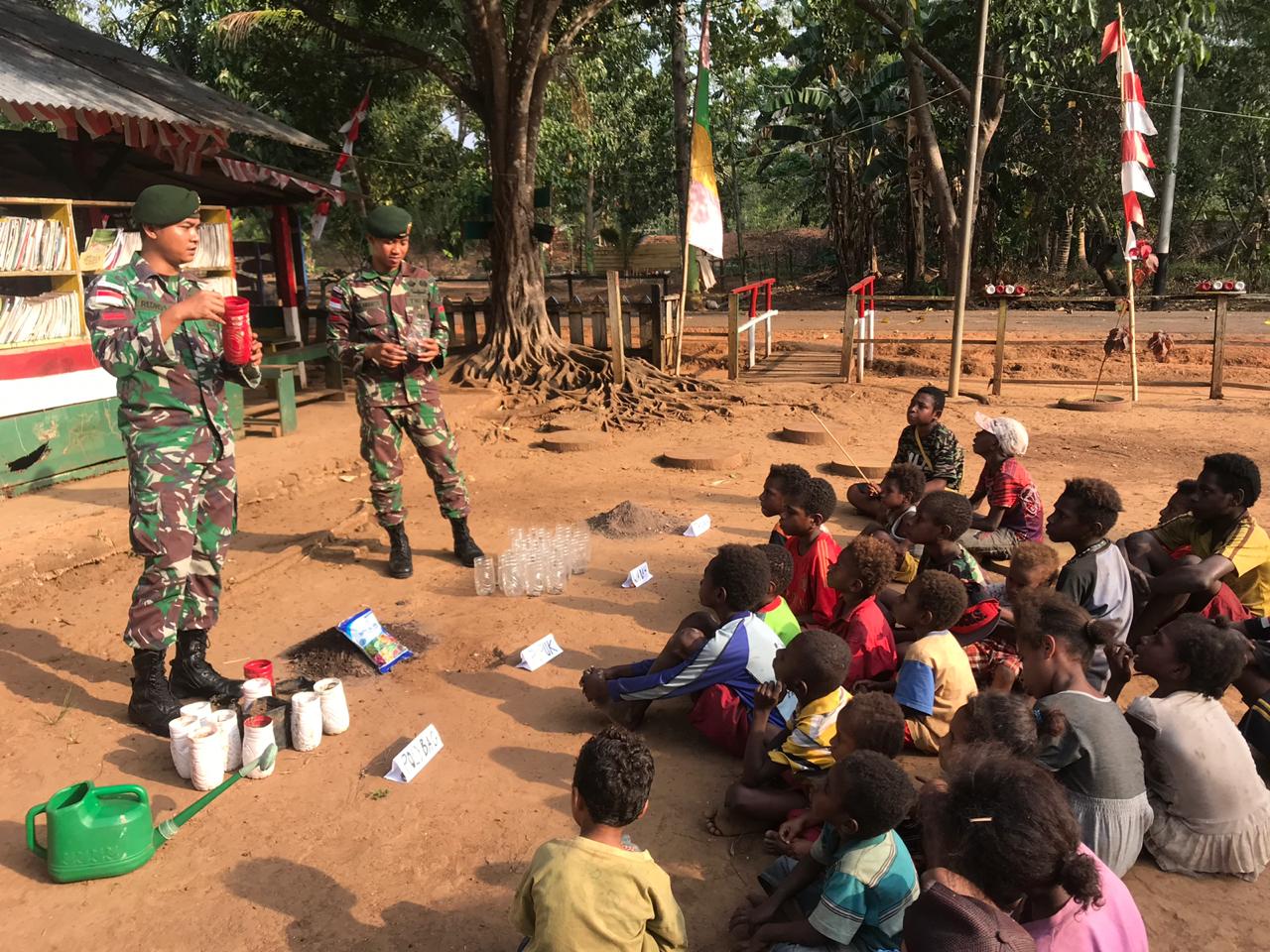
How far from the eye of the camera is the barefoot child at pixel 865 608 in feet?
12.3

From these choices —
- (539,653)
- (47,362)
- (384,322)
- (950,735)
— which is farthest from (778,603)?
(47,362)

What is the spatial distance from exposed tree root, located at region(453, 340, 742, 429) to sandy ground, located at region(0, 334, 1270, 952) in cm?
227

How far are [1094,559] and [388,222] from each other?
4.01 meters

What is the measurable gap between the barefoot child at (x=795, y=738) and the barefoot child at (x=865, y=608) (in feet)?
1.85

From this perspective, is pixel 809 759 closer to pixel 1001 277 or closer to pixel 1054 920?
pixel 1054 920

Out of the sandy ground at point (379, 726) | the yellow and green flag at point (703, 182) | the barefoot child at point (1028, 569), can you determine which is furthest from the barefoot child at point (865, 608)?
the yellow and green flag at point (703, 182)

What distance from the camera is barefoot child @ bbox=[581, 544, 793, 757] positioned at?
3553 mm

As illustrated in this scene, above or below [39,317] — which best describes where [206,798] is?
below

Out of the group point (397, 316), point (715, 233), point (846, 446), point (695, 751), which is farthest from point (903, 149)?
point (695, 751)

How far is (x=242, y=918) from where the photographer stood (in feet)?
9.20

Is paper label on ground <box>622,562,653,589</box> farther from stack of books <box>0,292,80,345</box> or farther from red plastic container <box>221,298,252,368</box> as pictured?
stack of books <box>0,292,80,345</box>

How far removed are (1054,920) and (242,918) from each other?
227cm

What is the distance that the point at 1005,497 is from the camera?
5234 millimetres

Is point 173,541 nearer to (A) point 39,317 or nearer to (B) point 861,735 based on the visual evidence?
(B) point 861,735
